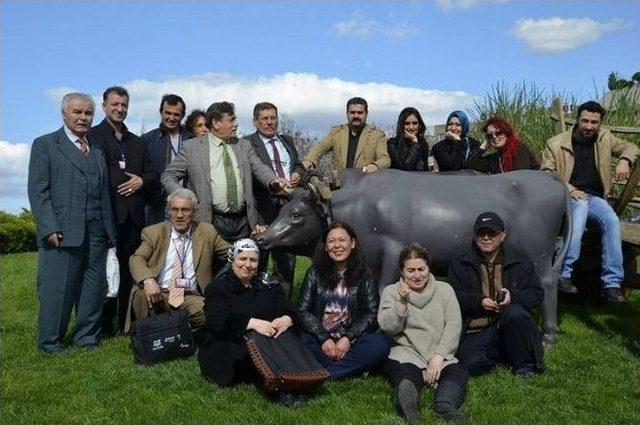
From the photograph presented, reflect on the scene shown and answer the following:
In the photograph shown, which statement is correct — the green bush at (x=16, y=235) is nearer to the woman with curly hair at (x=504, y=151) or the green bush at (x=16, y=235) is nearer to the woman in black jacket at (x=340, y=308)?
the woman with curly hair at (x=504, y=151)

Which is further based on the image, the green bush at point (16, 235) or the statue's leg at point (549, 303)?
the green bush at point (16, 235)

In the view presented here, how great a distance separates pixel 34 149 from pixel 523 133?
879 cm

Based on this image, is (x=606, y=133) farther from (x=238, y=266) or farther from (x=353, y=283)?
(x=238, y=266)

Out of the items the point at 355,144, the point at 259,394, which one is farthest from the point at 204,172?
the point at 259,394

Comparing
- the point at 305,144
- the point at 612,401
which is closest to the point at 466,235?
the point at 612,401

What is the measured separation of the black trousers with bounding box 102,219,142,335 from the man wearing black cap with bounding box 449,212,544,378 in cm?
338

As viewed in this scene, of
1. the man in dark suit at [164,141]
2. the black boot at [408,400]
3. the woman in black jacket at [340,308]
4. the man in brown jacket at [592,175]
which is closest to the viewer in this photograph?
the black boot at [408,400]

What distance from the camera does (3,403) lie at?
4.95 m

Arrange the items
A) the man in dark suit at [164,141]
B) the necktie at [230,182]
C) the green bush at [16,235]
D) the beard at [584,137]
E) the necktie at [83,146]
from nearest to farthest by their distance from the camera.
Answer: the necktie at [83,146], the necktie at [230,182], the beard at [584,137], the man in dark suit at [164,141], the green bush at [16,235]

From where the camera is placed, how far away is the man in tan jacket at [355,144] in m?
7.24

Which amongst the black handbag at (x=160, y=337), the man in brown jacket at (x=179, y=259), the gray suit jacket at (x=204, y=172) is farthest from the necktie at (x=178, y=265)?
the gray suit jacket at (x=204, y=172)

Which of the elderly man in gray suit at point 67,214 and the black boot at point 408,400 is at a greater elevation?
the elderly man in gray suit at point 67,214

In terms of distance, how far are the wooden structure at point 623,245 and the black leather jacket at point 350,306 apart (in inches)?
120

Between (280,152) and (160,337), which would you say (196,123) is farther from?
(160,337)
